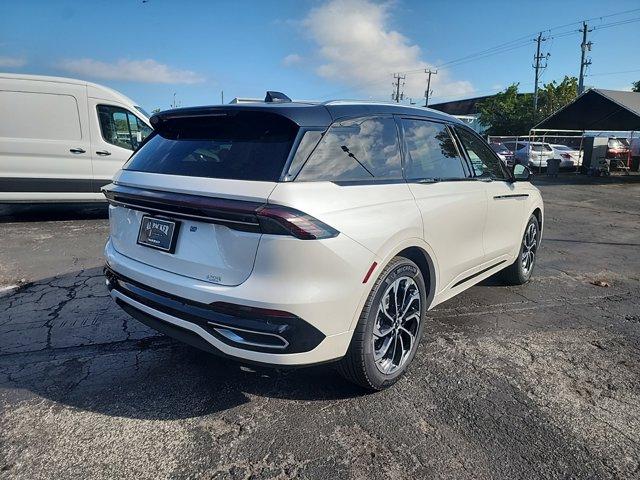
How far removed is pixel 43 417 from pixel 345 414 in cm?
170

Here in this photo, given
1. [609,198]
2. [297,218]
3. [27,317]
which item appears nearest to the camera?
[297,218]

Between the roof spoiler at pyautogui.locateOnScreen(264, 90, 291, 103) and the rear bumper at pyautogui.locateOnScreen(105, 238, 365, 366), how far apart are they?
1.35 meters

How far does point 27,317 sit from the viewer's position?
3.97m

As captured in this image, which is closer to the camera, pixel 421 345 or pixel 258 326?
pixel 258 326

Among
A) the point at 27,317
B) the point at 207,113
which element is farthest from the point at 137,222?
the point at 27,317

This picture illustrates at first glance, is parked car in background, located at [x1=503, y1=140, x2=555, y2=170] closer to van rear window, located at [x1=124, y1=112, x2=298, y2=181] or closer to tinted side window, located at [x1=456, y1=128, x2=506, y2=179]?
tinted side window, located at [x1=456, y1=128, x2=506, y2=179]

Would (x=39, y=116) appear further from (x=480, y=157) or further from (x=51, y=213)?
(x=480, y=157)

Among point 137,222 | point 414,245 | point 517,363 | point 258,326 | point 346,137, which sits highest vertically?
point 346,137

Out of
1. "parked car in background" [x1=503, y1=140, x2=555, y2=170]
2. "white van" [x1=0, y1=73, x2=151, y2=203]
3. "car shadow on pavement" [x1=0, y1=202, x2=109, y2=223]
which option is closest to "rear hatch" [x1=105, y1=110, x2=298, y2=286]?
"white van" [x1=0, y1=73, x2=151, y2=203]

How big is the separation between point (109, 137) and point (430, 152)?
674cm

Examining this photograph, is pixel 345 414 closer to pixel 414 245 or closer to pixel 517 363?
pixel 414 245

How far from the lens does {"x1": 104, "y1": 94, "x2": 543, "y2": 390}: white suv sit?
7.39ft

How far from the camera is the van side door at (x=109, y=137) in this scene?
8055 millimetres

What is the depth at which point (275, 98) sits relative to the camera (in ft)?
10.3
